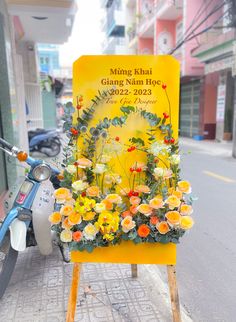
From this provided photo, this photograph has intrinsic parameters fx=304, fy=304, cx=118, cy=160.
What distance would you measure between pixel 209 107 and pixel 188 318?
41.6 ft

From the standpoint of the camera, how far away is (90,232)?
1.74 metres

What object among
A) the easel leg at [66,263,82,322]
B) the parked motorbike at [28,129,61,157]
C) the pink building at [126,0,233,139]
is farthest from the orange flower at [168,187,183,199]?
the pink building at [126,0,233,139]

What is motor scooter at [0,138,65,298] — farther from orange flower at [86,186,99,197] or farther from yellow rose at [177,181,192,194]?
yellow rose at [177,181,192,194]

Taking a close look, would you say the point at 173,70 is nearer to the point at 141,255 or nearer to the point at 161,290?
the point at 141,255

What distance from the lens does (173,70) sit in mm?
→ 1753

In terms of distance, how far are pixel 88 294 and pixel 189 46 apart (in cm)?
1325

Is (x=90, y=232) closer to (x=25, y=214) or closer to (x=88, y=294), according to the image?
(x=25, y=214)

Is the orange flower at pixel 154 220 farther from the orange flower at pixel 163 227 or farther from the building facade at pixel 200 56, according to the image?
the building facade at pixel 200 56

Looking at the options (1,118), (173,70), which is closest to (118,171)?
(173,70)

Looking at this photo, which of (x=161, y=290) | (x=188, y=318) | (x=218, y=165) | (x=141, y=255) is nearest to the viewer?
(x=141, y=255)

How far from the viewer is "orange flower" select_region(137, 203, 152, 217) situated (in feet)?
5.72

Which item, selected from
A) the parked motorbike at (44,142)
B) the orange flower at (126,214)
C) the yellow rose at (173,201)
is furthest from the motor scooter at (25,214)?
the parked motorbike at (44,142)

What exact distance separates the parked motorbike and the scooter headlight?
649 cm

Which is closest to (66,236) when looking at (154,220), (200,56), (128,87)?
(154,220)
